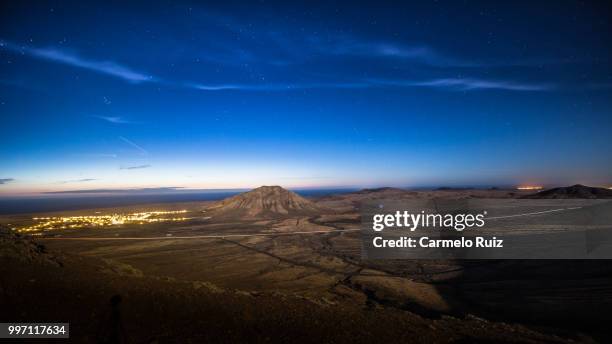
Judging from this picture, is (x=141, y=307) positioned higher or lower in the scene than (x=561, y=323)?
higher

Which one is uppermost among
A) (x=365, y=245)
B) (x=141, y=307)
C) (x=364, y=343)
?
(x=141, y=307)

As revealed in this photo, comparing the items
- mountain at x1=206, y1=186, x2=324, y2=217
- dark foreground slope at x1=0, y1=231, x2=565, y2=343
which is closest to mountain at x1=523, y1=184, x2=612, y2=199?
mountain at x1=206, y1=186, x2=324, y2=217

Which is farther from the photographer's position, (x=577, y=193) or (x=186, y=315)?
(x=577, y=193)

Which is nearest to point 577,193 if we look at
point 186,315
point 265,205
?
point 265,205

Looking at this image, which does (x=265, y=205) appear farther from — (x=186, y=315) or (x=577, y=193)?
(x=186, y=315)

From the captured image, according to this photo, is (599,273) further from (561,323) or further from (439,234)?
(439,234)

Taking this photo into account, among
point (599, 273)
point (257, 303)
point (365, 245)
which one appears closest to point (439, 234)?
point (365, 245)
